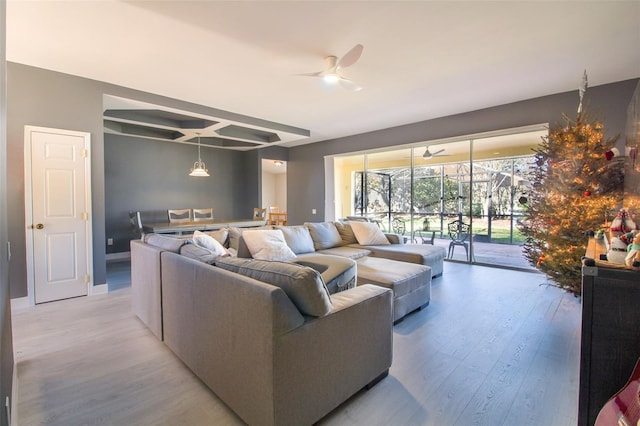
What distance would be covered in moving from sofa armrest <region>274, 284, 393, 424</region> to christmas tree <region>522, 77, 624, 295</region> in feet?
8.28

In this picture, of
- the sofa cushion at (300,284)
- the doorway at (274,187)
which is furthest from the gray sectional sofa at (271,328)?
the doorway at (274,187)

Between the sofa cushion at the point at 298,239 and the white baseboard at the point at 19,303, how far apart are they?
2.93 metres

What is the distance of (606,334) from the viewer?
1.23 meters

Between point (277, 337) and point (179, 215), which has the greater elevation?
point (179, 215)

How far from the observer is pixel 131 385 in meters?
1.95

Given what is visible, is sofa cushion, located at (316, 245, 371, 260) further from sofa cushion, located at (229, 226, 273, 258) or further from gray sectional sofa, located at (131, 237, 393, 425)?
gray sectional sofa, located at (131, 237, 393, 425)

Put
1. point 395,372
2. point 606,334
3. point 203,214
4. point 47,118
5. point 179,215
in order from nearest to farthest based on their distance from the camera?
point 606,334, point 395,372, point 47,118, point 179,215, point 203,214

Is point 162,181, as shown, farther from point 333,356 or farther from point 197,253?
point 333,356

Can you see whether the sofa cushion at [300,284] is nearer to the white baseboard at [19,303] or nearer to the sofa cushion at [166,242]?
the sofa cushion at [166,242]

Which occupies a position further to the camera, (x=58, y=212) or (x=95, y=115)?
(x=95, y=115)

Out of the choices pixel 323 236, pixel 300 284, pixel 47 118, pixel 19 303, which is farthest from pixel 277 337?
pixel 47 118

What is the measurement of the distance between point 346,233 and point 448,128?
8.86ft

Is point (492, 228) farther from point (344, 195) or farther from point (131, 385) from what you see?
point (131, 385)

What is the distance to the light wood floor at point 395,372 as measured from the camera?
169 centimetres
